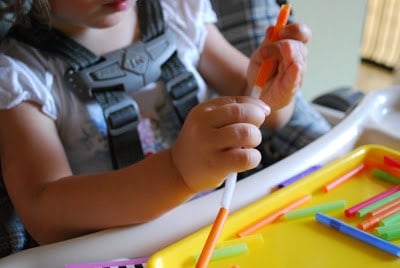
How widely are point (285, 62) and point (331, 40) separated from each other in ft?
3.21

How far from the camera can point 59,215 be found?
0.58 meters

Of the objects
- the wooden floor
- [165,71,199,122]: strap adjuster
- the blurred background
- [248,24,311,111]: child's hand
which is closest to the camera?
[248,24,311,111]: child's hand

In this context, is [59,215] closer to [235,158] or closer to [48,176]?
[48,176]

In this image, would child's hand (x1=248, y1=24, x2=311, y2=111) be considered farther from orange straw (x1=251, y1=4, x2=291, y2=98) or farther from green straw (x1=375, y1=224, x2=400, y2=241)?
green straw (x1=375, y1=224, x2=400, y2=241)

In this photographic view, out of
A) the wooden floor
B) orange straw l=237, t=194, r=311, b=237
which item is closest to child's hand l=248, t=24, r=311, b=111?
orange straw l=237, t=194, r=311, b=237

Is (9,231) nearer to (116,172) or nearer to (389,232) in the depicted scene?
(116,172)

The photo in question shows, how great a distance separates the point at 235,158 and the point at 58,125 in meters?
0.31

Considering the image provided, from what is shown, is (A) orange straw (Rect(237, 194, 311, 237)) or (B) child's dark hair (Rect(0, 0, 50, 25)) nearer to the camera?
(A) orange straw (Rect(237, 194, 311, 237))

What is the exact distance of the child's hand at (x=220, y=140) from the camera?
480 mm

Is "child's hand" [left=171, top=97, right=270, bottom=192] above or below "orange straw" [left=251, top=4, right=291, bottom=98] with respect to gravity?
below

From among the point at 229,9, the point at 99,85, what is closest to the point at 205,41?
the point at 229,9

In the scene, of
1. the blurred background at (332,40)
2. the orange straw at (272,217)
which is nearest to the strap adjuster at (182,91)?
the orange straw at (272,217)

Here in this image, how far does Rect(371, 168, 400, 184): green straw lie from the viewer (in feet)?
2.05

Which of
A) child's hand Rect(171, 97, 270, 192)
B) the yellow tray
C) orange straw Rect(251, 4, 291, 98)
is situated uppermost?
orange straw Rect(251, 4, 291, 98)
